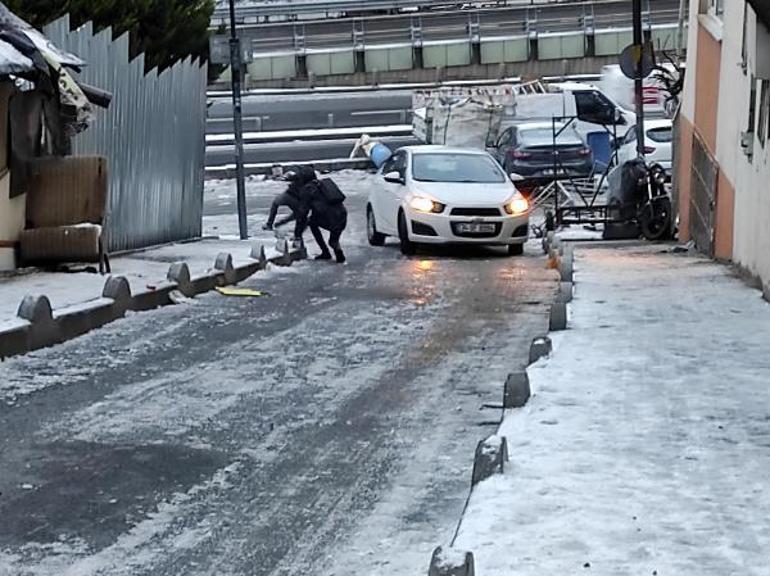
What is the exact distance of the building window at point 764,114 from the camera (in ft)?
44.0

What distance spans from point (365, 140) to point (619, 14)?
52.6ft

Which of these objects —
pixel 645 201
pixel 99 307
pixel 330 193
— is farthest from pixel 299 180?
pixel 99 307

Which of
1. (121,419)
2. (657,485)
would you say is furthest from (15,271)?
(657,485)

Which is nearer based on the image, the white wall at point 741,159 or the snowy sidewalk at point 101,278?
the snowy sidewalk at point 101,278

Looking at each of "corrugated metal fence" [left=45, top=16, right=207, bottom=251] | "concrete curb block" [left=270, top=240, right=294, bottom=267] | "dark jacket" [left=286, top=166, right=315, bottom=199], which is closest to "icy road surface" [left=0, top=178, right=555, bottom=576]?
"corrugated metal fence" [left=45, top=16, right=207, bottom=251]

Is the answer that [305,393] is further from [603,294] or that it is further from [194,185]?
[194,185]

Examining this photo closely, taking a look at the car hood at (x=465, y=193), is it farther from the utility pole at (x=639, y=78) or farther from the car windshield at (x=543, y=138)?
the car windshield at (x=543, y=138)

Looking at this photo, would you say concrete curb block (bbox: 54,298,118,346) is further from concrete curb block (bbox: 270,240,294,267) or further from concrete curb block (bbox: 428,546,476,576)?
concrete curb block (bbox: 428,546,476,576)

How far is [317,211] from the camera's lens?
1972 cm

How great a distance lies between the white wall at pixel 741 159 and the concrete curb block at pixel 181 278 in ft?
17.5

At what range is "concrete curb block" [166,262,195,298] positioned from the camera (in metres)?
14.2

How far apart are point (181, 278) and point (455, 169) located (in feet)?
26.9

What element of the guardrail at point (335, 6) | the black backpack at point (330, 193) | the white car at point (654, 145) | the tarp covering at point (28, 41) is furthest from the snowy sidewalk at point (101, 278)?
the guardrail at point (335, 6)

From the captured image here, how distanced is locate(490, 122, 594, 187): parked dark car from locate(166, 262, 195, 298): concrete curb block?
15182mm
